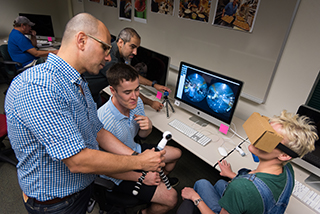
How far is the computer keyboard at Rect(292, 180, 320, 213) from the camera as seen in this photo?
1225mm

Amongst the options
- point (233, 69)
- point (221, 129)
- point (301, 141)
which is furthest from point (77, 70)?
point (233, 69)

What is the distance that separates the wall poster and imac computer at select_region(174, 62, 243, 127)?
661 mm

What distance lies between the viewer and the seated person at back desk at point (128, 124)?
141cm

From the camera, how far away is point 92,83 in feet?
7.02

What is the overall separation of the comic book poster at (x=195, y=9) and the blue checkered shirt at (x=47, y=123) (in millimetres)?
1777

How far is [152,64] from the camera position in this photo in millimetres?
2285

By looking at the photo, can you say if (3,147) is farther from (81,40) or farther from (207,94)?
(207,94)

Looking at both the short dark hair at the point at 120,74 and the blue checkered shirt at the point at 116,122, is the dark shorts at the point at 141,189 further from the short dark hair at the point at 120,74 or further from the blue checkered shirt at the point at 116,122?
the short dark hair at the point at 120,74

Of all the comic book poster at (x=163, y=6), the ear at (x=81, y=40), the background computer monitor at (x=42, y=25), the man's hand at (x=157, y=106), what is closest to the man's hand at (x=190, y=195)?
the man's hand at (x=157, y=106)

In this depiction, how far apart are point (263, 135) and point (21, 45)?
3814 millimetres

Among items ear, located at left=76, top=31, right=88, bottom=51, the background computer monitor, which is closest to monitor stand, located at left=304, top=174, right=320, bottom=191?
ear, located at left=76, top=31, right=88, bottom=51

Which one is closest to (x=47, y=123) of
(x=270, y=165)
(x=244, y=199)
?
(x=244, y=199)

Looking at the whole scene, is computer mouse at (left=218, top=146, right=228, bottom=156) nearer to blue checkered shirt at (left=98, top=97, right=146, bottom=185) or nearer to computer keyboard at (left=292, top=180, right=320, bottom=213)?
computer keyboard at (left=292, top=180, right=320, bottom=213)

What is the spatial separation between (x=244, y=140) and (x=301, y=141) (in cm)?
87
